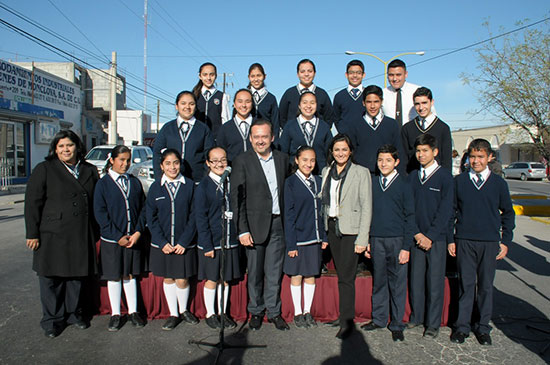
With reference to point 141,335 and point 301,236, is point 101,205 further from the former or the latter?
point 301,236

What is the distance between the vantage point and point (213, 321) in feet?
14.1

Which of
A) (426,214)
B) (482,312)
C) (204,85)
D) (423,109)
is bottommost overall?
(482,312)

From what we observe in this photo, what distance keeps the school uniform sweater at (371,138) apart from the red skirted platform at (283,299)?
4.58 ft

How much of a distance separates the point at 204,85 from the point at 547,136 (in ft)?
37.3

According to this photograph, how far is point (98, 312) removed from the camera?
462 centimetres

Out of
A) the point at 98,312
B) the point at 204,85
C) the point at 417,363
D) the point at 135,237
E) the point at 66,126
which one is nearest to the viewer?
the point at 417,363

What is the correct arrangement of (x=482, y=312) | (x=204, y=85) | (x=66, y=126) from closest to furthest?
(x=482, y=312) → (x=204, y=85) → (x=66, y=126)

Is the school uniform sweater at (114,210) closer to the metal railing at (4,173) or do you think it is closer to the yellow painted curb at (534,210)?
the yellow painted curb at (534,210)

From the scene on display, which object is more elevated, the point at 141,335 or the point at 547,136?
the point at 547,136

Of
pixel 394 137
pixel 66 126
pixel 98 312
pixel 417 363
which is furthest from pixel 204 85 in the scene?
pixel 66 126

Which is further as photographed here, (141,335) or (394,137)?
(394,137)

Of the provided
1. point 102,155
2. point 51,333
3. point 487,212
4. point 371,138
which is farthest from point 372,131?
point 102,155

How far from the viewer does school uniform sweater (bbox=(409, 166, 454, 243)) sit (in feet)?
13.1

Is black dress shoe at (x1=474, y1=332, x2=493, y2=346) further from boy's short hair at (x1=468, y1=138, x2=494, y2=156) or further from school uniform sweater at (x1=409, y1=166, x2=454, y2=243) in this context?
boy's short hair at (x1=468, y1=138, x2=494, y2=156)
